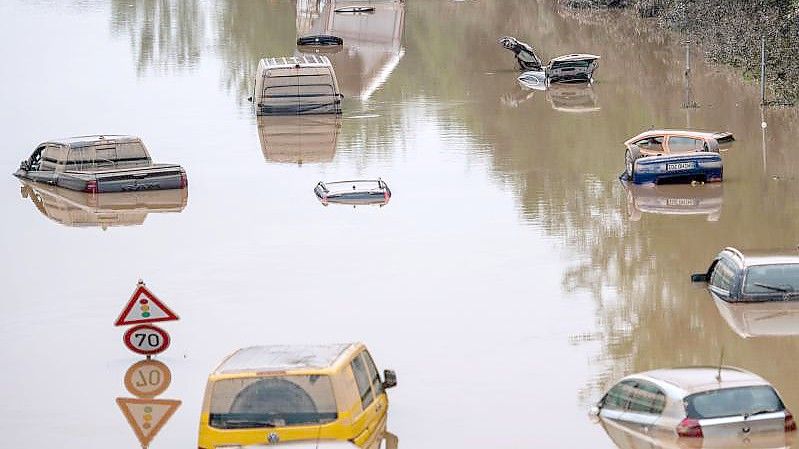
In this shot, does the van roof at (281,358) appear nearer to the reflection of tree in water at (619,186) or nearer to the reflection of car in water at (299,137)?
the reflection of tree in water at (619,186)

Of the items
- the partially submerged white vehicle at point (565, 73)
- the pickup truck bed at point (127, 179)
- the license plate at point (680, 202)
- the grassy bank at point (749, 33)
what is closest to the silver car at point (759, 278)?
the license plate at point (680, 202)

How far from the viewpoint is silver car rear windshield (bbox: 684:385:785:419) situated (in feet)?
75.2

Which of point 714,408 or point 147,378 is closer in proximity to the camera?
point 714,408

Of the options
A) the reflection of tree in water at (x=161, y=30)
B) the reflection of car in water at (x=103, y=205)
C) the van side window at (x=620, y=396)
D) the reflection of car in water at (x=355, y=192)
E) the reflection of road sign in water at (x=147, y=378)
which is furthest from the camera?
the reflection of tree in water at (x=161, y=30)

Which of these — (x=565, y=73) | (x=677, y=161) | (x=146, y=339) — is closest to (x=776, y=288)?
(x=146, y=339)

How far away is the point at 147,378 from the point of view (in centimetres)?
3111

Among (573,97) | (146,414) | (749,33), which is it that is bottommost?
(146,414)

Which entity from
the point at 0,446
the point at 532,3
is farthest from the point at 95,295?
the point at 532,3

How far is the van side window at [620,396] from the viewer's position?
82.6 feet

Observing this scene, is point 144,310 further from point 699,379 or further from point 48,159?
point 48,159

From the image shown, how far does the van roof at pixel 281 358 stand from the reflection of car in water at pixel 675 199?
79.5ft

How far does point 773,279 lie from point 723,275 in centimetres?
148

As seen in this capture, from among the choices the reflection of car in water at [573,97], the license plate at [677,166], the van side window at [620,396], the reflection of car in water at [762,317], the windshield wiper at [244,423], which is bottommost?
the reflection of car in water at [762,317]

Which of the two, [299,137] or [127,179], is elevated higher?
[299,137]
